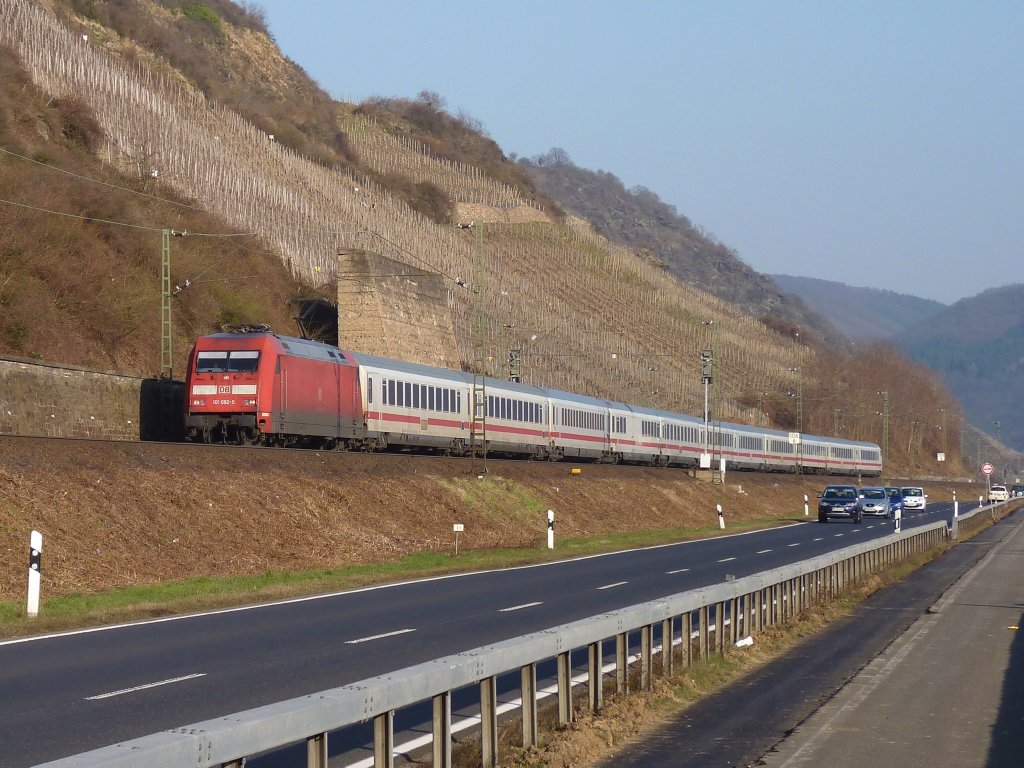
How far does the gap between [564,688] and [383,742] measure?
3163 millimetres

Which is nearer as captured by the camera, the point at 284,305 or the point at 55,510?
the point at 55,510

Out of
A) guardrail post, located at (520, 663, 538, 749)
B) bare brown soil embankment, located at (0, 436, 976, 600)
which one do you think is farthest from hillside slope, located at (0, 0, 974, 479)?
guardrail post, located at (520, 663, 538, 749)

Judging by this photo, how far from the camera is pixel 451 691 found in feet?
35.2

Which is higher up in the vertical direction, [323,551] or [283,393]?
[283,393]

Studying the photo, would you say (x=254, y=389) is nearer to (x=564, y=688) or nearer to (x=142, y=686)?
(x=142, y=686)

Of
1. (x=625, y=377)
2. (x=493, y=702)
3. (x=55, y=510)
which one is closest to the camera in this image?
(x=493, y=702)

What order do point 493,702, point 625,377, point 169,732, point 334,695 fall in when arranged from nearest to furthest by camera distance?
point 169,732, point 334,695, point 493,702, point 625,377

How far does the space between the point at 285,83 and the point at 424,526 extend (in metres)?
140


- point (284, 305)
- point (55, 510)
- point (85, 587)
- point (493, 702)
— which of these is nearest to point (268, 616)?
point (85, 587)

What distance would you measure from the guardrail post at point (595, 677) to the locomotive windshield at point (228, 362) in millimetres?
26754

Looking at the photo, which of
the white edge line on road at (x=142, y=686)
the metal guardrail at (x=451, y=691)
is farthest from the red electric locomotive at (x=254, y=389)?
the white edge line on road at (x=142, y=686)

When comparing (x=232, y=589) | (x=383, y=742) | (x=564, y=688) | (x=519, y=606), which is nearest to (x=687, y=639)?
(x=564, y=688)

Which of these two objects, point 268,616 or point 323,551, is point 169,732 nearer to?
point 268,616

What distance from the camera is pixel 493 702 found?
9.54 metres
